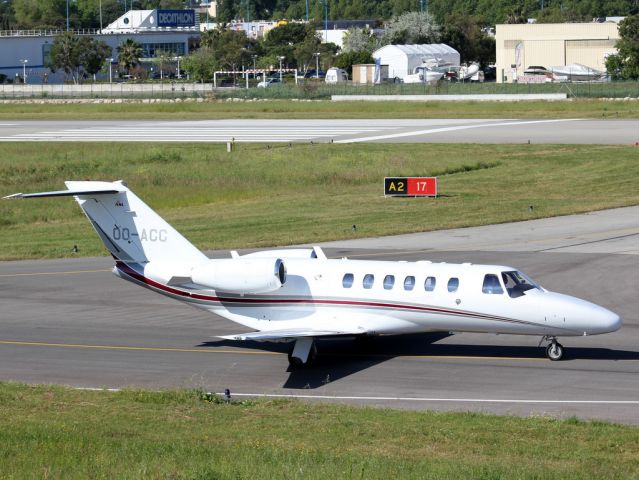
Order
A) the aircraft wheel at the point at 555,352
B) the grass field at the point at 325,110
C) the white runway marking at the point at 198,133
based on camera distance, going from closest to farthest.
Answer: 1. the aircraft wheel at the point at 555,352
2. the white runway marking at the point at 198,133
3. the grass field at the point at 325,110

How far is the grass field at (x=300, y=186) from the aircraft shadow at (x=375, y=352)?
1543cm

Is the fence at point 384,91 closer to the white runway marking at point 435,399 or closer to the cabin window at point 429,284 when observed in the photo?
the cabin window at point 429,284

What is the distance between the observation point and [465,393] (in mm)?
23250

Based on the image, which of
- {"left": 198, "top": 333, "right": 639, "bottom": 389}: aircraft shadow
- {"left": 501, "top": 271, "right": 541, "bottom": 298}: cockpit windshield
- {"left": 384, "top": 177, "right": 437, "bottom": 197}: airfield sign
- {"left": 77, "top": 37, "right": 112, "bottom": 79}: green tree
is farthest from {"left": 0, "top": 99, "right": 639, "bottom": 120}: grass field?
{"left": 501, "top": 271, "right": 541, "bottom": 298}: cockpit windshield

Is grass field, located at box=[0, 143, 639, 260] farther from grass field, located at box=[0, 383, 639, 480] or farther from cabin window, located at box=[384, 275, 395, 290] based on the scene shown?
grass field, located at box=[0, 383, 639, 480]

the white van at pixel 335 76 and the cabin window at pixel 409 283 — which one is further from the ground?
the white van at pixel 335 76

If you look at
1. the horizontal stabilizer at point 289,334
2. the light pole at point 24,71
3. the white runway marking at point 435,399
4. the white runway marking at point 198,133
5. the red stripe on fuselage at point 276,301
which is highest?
the light pole at point 24,71

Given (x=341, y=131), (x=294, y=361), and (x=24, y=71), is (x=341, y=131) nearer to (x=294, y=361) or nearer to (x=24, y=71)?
(x=294, y=361)

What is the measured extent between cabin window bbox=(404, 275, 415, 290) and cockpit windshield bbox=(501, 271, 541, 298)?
2171 mm

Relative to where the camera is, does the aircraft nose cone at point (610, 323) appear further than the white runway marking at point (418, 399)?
Yes

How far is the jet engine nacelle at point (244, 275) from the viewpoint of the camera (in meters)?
26.4

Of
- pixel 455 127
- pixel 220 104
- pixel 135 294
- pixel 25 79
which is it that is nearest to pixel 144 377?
pixel 135 294

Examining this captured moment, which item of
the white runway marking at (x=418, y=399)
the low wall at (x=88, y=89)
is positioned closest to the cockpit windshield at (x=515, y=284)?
the white runway marking at (x=418, y=399)

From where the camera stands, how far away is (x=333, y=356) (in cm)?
2744
